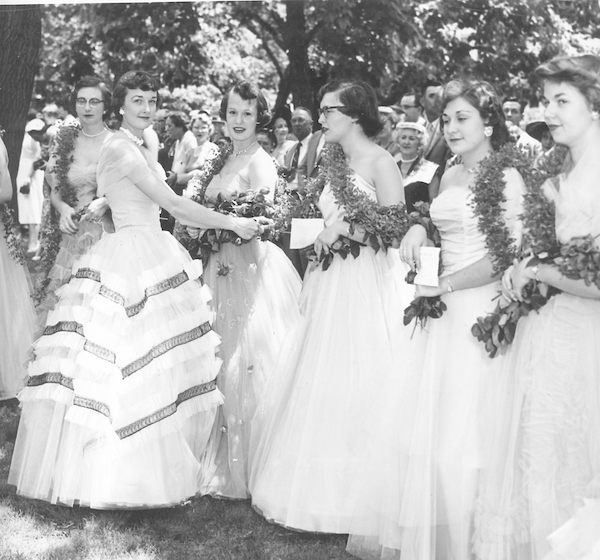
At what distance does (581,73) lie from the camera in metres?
3.66

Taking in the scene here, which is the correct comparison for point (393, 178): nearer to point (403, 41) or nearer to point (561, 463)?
point (561, 463)

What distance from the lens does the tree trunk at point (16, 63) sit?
25.8 ft

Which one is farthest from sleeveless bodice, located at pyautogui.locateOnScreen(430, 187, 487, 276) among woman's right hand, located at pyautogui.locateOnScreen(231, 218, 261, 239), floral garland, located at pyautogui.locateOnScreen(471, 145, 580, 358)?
woman's right hand, located at pyautogui.locateOnScreen(231, 218, 261, 239)

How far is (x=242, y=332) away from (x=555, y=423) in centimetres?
244

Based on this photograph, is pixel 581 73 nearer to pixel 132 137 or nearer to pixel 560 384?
pixel 560 384

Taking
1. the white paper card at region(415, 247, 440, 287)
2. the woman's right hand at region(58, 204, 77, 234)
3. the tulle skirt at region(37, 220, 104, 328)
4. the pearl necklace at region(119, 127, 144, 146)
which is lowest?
the tulle skirt at region(37, 220, 104, 328)

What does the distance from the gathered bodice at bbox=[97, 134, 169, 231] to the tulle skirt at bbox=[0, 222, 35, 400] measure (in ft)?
8.11

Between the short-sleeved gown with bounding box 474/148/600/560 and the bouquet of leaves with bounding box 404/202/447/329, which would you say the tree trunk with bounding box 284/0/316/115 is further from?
the short-sleeved gown with bounding box 474/148/600/560

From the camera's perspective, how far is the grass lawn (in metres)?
4.54

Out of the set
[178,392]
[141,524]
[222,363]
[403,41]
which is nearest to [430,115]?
[403,41]

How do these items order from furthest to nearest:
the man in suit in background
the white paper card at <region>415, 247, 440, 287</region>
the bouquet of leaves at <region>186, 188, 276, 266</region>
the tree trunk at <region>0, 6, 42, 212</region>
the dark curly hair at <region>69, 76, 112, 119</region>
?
the man in suit in background, the tree trunk at <region>0, 6, 42, 212</region>, the dark curly hair at <region>69, 76, 112, 119</region>, the bouquet of leaves at <region>186, 188, 276, 266</region>, the white paper card at <region>415, 247, 440, 287</region>

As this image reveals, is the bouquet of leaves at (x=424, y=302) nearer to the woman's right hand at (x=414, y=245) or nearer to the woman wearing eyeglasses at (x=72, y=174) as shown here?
the woman's right hand at (x=414, y=245)

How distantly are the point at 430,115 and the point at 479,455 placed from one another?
227 inches

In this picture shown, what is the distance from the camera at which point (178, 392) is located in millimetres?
5035
